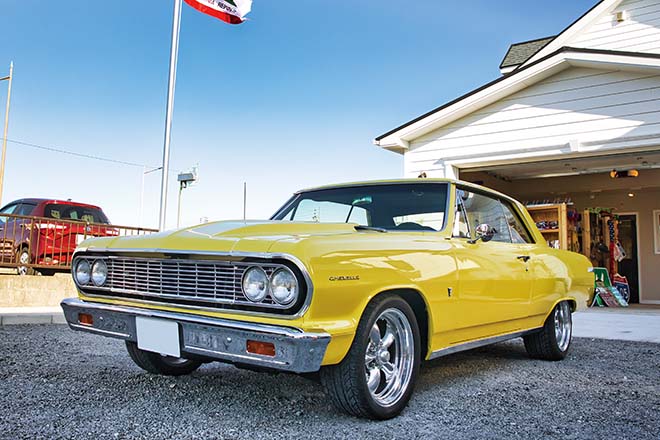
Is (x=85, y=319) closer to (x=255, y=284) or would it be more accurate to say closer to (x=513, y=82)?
(x=255, y=284)

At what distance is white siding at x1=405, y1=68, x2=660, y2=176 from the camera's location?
25.2ft

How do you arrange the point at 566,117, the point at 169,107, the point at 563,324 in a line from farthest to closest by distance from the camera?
1. the point at 169,107
2. the point at 566,117
3. the point at 563,324

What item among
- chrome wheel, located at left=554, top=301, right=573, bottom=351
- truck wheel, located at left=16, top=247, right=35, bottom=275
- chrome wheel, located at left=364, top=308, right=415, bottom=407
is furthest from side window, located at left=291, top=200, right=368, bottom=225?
truck wheel, located at left=16, top=247, right=35, bottom=275

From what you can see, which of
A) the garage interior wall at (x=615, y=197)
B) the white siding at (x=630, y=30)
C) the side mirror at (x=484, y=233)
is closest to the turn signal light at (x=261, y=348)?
the side mirror at (x=484, y=233)

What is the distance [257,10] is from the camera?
1147cm

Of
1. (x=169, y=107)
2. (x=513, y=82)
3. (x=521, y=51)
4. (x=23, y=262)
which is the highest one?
(x=521, y=51)

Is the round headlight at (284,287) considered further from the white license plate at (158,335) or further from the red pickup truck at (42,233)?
the red pickup truck at (42,233)

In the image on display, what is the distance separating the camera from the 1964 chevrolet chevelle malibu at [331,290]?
2.41 metres

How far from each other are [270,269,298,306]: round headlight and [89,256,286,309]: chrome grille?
3cm

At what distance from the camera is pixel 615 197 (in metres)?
13.1

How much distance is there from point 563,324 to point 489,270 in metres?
1.89

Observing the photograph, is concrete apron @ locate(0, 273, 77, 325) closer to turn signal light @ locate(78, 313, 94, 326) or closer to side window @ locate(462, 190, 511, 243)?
turn signal light @ locate(78, 313, 94, 326)

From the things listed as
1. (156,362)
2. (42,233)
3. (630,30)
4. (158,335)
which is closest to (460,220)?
(158,335)

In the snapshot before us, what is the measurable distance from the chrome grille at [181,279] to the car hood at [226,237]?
0.24ft
